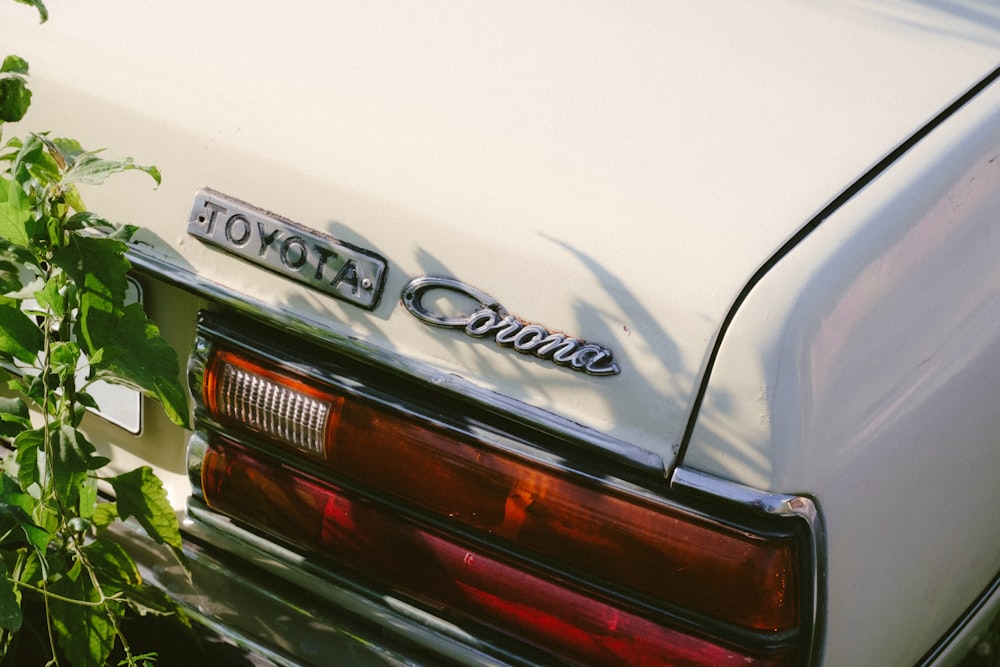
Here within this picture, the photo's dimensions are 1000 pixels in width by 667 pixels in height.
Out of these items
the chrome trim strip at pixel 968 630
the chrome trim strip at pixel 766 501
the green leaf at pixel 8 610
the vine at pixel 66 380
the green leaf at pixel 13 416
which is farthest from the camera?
the chrome trim strip at pixel 968 630

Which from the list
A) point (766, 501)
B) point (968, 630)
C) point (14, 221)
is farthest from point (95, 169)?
point (968, 630)

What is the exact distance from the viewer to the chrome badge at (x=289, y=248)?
149cm

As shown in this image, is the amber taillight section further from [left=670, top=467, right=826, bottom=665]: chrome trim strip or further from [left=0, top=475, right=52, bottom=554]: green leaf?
[left=0, top=475, right=52, bottom=554]: green leaf

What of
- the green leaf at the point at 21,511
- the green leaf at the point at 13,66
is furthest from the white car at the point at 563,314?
the green leaf at the point at 21,511

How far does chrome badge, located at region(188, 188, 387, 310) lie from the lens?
1.49 metres

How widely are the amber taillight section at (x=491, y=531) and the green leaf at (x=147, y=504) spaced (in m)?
0.07

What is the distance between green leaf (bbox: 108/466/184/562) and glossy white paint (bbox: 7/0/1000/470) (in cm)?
35

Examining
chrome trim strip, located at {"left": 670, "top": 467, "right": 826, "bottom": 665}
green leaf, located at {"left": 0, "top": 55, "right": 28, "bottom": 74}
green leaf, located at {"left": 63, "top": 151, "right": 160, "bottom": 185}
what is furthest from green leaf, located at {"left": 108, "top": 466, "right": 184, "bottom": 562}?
chrome trim strip, located at {"left": 670, "top": 467, "right": 826, "bottom": 665}

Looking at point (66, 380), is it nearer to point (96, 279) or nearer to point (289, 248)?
point (96, 279)

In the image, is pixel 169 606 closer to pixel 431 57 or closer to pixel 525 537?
pixel 525 537

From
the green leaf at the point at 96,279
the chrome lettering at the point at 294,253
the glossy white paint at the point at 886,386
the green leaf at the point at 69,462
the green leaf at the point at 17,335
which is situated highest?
the glossy white paint at the point at 886,386

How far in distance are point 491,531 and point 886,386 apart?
1.75 feet

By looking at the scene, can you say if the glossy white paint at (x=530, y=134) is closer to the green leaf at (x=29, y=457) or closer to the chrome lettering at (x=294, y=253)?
the chrome lettering at (x=294, y=253)

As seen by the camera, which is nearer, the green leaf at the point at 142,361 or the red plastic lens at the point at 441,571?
the red plastic lens at the point at 441,571
